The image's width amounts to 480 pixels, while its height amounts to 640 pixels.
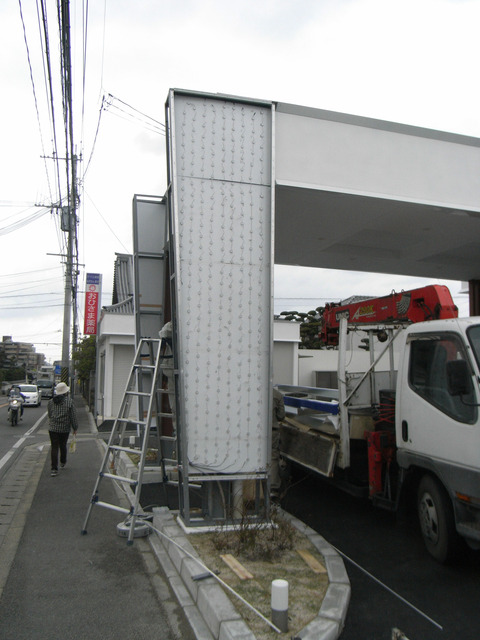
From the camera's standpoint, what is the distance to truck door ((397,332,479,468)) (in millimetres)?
5023

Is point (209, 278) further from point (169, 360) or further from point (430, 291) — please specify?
point (430, 291)

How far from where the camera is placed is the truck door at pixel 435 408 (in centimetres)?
502

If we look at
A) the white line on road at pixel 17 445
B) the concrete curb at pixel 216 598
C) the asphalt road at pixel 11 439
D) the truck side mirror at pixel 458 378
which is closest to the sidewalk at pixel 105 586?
the concrete curb at pixel 216 598

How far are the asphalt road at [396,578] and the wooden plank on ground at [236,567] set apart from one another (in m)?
0.89

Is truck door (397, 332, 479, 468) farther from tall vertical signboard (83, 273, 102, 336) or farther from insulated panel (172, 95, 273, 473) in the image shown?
tall vertical signboard (83, 273, 102, 336)

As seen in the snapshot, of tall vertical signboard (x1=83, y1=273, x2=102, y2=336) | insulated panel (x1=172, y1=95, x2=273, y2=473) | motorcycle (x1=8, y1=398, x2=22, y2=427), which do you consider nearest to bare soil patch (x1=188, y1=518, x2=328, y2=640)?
insulated panel (x1=172, y1=95, x2=273, y2=473)

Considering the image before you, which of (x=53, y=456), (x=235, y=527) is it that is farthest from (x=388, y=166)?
(x=53, y=456)

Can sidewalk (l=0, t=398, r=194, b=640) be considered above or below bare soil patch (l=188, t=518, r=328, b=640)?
below

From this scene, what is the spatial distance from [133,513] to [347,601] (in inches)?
105

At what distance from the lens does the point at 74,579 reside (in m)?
4.98

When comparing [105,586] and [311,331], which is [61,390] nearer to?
[105,586]

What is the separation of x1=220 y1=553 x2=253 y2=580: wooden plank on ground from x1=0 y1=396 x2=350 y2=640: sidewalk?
281 mm

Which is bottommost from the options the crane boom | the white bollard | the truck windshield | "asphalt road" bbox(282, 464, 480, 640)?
"asphalt road" bbox(282, 464, 480, 640)

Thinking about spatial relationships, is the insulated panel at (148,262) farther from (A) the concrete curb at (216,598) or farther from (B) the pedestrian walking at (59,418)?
(A) the concrete curb at (216,598)
